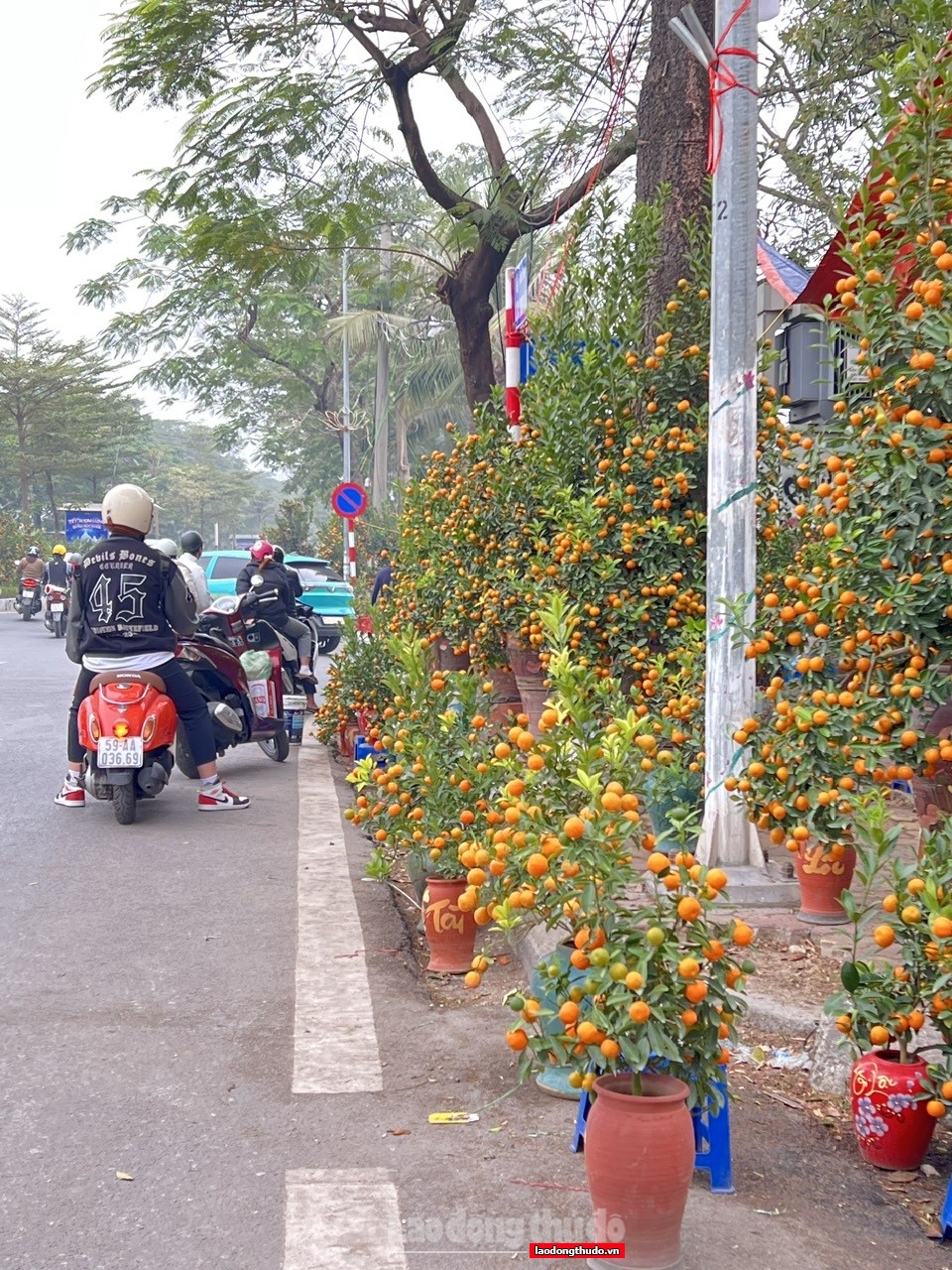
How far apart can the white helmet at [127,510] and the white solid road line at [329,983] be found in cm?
204

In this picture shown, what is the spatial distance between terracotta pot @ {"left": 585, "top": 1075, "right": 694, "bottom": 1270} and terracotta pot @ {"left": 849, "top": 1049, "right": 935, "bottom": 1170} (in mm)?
775

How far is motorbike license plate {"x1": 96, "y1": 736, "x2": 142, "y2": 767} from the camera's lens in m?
8.02

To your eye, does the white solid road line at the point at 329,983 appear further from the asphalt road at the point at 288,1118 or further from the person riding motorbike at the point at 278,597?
the person riding motorbike at the point at 278,597

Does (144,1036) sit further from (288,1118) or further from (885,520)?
(885,520)

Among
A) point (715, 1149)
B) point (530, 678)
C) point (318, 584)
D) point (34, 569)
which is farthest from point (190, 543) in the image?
point (34, 569)

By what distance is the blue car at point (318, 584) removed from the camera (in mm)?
24797

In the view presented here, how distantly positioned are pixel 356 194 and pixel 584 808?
12.2m

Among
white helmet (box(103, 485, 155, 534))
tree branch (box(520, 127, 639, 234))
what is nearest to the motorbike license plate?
white helmet (box(103, 485, 155, 534))

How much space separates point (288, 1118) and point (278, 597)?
781 cm

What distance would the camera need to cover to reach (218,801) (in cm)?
896

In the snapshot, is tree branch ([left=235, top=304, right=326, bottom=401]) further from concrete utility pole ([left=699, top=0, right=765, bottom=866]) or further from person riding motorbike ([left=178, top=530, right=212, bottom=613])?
concrete utility pole ([left=699, top=0, right=765, bottom=866])

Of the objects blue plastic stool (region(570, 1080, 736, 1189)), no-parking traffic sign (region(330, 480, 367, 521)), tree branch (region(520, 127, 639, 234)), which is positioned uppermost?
tree branch (region(520, 127, 639, 234))

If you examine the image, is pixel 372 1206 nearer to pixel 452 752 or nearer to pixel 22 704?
pixel 452 752

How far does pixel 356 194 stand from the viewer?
14609 millimetres
